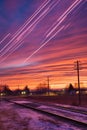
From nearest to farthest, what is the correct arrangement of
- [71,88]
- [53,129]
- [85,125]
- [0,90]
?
[53,129], [85,125], [71,88], [0,90]

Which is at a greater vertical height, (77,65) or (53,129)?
(77,65)

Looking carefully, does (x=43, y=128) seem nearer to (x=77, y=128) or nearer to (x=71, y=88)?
(x=77, y=128)

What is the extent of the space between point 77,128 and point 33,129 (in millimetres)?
2044

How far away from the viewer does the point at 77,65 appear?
5562 centimetres

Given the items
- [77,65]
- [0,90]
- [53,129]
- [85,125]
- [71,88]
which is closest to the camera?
[53,129]

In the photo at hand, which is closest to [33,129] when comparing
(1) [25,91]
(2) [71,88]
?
(2) [71,88]

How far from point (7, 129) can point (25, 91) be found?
187m

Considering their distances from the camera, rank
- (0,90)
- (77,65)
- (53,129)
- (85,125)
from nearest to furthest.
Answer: (53,129)
(85,125)
(77,65)
(0,90)

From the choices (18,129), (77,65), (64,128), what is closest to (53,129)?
(64,128)

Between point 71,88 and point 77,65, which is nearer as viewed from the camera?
point 77,65

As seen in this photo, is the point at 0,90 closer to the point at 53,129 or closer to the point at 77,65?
the point at 77,65

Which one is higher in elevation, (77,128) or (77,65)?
(77,65)

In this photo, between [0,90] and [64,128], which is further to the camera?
[0,90]

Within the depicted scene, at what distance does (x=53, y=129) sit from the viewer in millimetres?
13367
